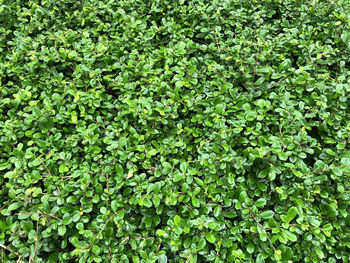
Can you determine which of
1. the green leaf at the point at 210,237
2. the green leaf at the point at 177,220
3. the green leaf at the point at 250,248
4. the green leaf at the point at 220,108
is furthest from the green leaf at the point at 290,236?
the green leaf at the point at 220,108

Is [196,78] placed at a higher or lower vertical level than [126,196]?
higher

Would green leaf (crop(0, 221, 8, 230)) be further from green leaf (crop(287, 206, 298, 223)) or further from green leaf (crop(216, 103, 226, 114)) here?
green leaf (crop(287, 206, 298, 223))

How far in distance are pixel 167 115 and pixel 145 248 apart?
89cm

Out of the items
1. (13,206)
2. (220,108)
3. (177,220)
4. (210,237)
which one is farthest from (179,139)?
(13,206)

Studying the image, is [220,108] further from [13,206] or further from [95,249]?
[13,206]

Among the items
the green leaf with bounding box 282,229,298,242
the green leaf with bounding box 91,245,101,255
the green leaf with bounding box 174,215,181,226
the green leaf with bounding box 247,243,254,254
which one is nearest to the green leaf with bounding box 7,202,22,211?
the green leaf with bounding box 91,245,101,255

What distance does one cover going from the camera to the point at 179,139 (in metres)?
1.76

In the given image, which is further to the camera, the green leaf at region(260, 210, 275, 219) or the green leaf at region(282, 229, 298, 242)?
the green leaf at region(260, 210, 275, 219)

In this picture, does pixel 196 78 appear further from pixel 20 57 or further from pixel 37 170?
pixel 20 57

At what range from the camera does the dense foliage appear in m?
1.45

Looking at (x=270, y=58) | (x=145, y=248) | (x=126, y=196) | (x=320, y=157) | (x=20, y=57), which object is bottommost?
(x=145, y=248)

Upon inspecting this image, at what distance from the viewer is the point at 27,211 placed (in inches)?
59.3

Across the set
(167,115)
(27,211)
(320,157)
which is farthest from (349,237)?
(27,211)

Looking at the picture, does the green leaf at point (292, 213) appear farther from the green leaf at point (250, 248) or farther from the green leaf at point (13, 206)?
the green leaf at point (13, 206)
